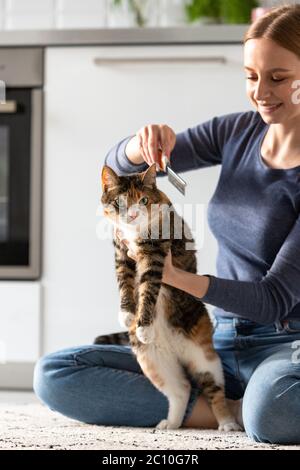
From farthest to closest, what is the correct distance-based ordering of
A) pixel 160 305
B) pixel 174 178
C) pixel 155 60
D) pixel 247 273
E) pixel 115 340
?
pixel 155 60
pixel 115 340
pixel 247 273
pixel 160 305
pixel 174 178

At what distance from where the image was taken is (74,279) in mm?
2355

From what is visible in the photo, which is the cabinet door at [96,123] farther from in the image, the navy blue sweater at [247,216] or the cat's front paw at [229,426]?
the cat's front paw at [229,426]

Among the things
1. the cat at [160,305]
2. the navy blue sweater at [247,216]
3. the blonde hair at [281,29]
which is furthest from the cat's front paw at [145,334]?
the blonde hair at [281,29]

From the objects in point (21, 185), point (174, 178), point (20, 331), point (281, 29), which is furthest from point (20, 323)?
point (281, 29)

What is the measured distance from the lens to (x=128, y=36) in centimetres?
235

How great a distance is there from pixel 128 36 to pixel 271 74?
997 millimetres

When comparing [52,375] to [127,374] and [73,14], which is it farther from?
[73,14]

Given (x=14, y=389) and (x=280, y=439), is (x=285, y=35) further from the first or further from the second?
(x=14, y=389)

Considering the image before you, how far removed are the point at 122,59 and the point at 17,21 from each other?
894 millimetres

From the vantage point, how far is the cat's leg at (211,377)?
1.54m

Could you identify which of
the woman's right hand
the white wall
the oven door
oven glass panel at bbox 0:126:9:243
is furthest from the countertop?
the woman's right hand

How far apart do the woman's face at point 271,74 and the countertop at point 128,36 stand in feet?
2.89

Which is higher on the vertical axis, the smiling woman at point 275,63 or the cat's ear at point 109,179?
the smiling woman at point 275,63
